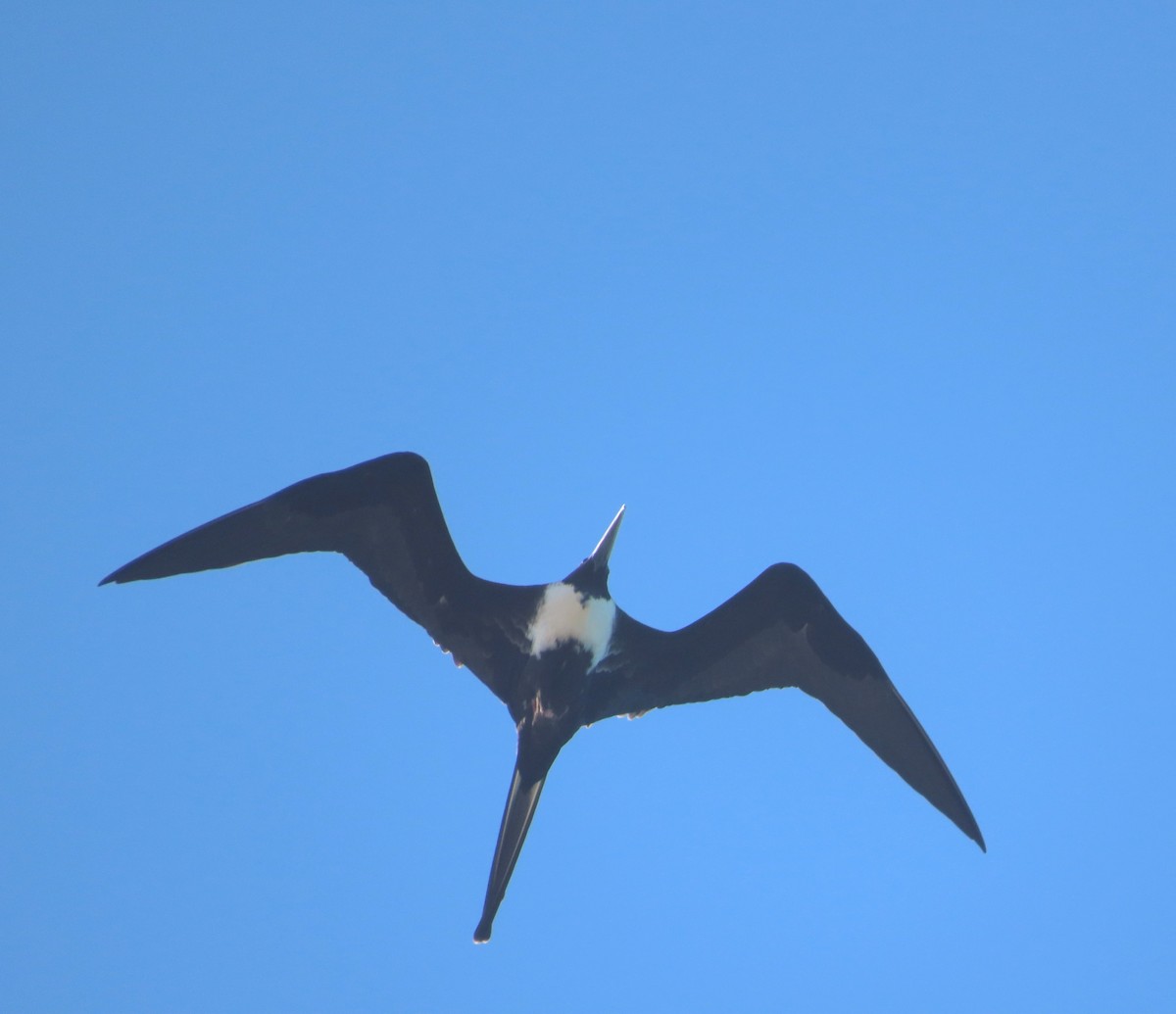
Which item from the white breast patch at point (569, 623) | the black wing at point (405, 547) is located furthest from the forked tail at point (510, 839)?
the white breast patch at point (569, 623)

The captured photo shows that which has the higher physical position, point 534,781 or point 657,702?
point 657,702

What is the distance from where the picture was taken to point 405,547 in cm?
541

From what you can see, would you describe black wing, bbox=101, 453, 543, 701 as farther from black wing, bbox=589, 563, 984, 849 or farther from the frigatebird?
black wing, bbox=589, 563, 984, 849

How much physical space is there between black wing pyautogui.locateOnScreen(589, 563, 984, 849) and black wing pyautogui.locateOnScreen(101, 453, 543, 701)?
0.47m

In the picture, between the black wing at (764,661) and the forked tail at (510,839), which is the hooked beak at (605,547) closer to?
the black wing at (764,661)

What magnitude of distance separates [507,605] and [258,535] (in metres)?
1.07

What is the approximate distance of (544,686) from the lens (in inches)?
208

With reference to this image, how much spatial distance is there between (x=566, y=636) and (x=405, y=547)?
2.52ft

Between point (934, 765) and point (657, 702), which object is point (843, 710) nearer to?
point (934, 765)

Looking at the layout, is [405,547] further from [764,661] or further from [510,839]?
[764,661]

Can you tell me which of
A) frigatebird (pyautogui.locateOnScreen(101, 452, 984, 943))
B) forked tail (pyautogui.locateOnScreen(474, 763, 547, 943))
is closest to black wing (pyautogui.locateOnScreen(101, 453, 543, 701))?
frigatebird (pyautogui.locateOnScreen(101, 452, 984, 943))

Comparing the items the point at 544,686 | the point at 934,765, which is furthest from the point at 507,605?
the point at 934,765

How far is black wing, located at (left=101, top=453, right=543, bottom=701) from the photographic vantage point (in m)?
5.19

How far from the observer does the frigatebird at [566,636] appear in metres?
5.23
